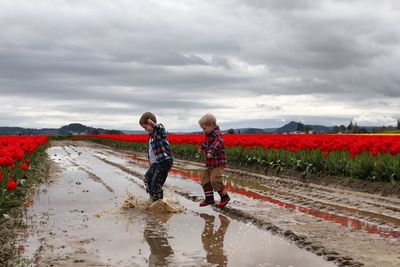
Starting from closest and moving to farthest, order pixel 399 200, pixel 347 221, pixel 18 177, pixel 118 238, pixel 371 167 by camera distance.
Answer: pixel 118 238 < pixel 347 221 < pixel 399 200 < pixel 18 177 < pixel 371 167

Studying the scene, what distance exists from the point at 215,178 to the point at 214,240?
3.02 m

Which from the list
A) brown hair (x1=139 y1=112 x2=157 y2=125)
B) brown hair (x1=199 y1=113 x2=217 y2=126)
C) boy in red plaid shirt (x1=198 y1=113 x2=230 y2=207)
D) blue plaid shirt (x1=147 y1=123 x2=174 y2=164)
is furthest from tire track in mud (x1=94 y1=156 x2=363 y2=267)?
brown hair (x1=139 y1=112 x2=157 y2=125)

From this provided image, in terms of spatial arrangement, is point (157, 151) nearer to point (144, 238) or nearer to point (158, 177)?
point (158, 177)

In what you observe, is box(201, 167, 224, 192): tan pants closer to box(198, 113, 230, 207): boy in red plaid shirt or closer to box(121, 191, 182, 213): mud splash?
box(198, 113, 230, 207): boy in red plaid shirt

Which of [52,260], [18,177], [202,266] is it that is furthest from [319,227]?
[18,177]

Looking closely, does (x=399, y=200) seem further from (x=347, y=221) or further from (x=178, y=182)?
(x=178, y=182)

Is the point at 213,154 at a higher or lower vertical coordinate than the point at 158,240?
higher

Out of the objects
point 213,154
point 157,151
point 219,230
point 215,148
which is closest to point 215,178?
point 213,154

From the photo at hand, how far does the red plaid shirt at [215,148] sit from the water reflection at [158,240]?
1.52 meters

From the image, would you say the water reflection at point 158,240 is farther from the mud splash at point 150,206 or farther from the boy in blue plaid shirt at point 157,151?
the boy in blue plaid shirt at point 157,151

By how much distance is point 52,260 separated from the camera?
5.89m

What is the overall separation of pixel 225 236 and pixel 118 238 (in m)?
1.53

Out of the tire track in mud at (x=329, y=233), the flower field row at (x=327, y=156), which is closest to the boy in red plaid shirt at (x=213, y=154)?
the tire track in mud at (x=329, y=233)

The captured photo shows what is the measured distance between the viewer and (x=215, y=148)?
32.2 feet
